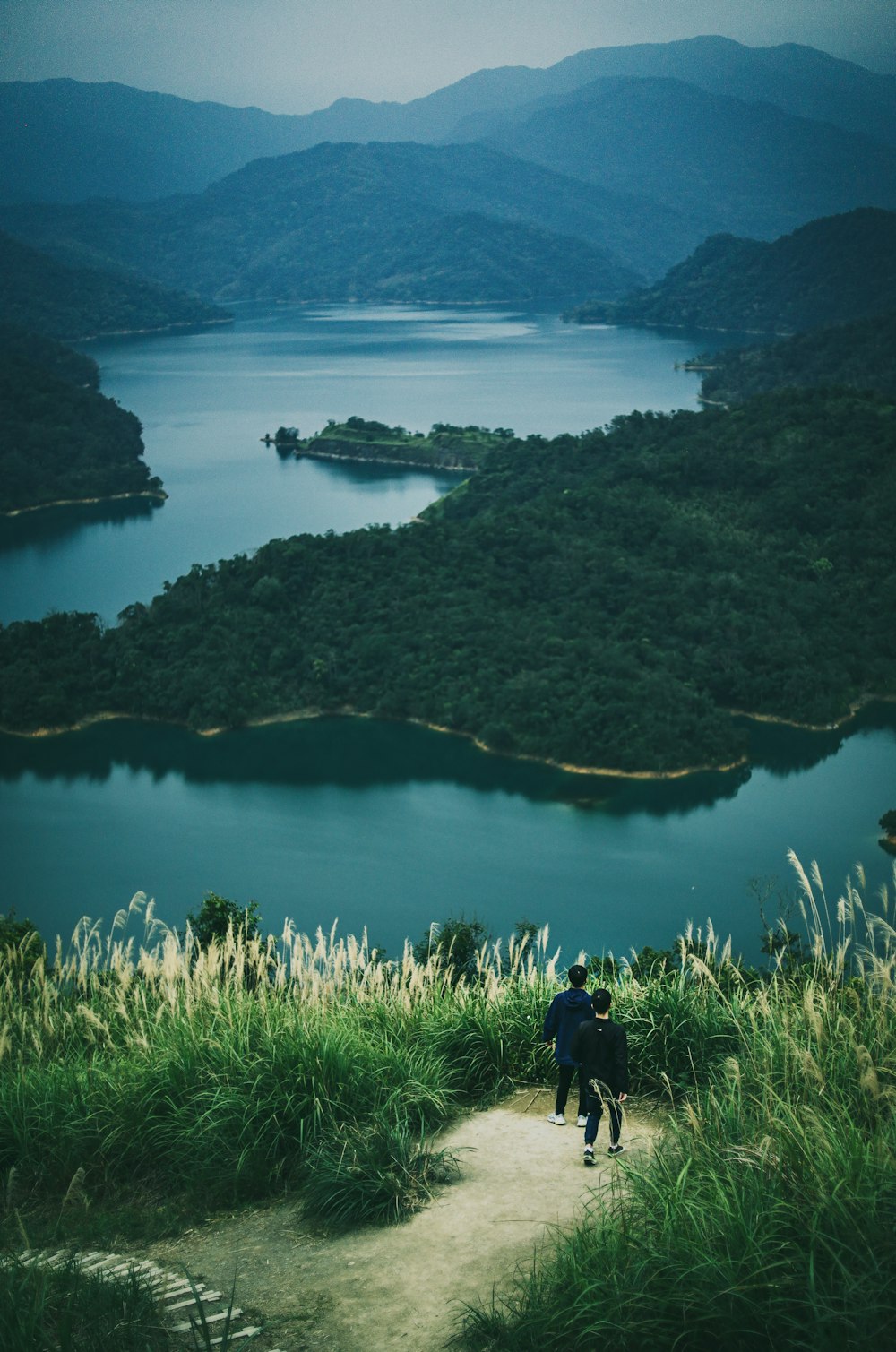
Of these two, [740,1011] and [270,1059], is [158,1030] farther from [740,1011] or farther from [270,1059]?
[740,1011]

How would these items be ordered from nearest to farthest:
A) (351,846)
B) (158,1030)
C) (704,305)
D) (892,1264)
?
1. (892,1264)
2. (158,1030)
3. (351,846)
4. (704,305)

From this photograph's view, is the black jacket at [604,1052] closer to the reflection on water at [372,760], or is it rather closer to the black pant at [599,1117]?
the black pant at [599,1117]

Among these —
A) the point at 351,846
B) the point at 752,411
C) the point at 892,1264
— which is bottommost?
the point at 351,846

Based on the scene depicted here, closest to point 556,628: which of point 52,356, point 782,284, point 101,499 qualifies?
point 101,499

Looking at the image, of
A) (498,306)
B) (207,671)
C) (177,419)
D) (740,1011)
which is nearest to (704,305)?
(498,306)

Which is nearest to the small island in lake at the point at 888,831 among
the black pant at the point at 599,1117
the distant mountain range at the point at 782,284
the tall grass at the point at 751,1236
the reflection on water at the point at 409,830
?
the reflection on water at the point at 409,830

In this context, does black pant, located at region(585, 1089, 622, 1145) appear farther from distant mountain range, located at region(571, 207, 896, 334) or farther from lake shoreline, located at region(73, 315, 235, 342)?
lake shoreline, located at region(73, 315, 235, 342)

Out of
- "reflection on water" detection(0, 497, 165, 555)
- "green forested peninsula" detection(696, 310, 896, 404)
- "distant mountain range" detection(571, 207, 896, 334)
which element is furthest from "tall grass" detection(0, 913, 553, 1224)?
"distant mountain range" detection(571, 207, 896, 334)
